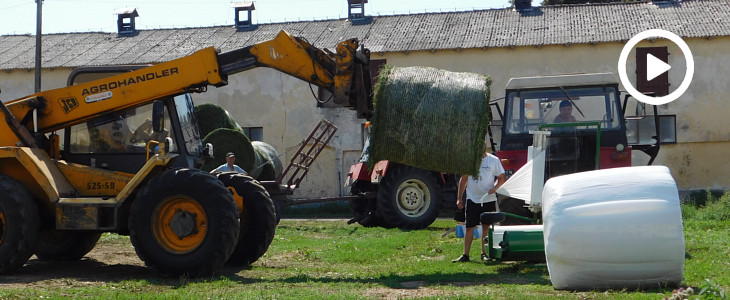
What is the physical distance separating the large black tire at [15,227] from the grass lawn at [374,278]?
29 centimetres

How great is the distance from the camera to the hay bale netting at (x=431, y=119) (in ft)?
34.6

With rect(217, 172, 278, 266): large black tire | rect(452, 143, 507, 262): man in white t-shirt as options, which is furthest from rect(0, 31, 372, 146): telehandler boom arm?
rect(452, 143, 507, 262): man in white t-shirt

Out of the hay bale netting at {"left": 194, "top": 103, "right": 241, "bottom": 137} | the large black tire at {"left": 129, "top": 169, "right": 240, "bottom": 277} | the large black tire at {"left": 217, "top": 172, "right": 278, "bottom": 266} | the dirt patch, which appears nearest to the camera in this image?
the dirt patch

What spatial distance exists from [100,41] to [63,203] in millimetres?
29784

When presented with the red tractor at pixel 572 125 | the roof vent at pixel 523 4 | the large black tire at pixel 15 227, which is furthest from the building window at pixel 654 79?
the large black tire at pixel 15 227

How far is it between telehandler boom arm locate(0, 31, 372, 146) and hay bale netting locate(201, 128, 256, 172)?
11.0m

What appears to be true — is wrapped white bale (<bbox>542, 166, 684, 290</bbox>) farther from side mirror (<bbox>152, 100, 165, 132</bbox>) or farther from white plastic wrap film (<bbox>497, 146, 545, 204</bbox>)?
side mirror (<bbox>152, 100, 165, 132</bbox>)

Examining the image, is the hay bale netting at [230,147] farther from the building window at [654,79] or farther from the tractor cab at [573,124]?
the building window at [654,79]

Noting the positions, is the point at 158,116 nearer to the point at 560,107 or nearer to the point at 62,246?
the point at 62,246

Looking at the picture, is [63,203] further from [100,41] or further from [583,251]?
[100,41]

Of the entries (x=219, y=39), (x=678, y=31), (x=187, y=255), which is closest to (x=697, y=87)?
(x=678, y=31)

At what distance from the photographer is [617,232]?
8641mm

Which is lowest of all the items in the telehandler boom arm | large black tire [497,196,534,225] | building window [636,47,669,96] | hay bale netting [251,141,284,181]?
large black tire [497,196,534,225]

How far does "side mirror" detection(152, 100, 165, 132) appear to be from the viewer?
11.7 metres
